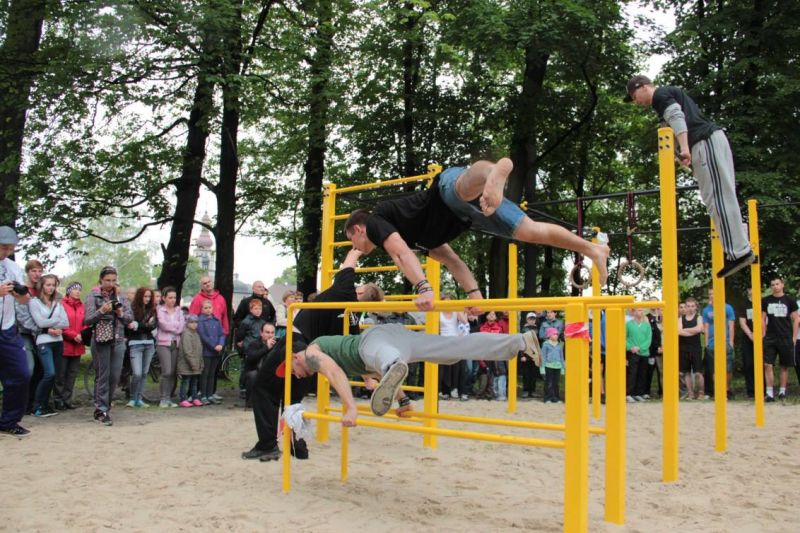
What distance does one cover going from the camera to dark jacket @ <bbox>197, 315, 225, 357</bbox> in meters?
8.53

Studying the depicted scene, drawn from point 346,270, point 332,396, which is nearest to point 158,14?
point 332,396

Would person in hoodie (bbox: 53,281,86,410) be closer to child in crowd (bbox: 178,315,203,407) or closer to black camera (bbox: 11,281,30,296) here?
child in crowd (bbox: 178,315,203,407)

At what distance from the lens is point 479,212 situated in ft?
13.1

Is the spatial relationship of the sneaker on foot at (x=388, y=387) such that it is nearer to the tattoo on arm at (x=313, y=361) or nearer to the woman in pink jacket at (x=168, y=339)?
the tattoo on arm at (x=313, y=361)

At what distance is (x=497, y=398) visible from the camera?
10.2m

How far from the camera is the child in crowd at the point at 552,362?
977 centimetres

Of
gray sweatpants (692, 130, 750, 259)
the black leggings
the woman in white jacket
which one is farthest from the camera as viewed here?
the black leggings

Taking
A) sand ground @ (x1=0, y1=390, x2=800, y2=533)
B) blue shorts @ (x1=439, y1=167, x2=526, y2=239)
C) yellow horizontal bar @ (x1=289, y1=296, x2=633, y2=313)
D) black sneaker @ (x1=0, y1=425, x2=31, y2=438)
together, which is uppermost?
blue shorts @ (x1=439, y1=167, x2=526, y2=239)

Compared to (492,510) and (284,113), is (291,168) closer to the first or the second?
(284,113)

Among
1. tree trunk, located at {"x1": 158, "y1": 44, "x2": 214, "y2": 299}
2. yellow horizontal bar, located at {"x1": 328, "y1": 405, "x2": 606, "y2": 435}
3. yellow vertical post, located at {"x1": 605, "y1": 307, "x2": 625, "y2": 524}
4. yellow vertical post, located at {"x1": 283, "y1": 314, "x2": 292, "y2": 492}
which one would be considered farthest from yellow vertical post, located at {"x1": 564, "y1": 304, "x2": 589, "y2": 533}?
tree trunk, located at {"x1": 158, "y1": 44, "x2": 214, "y2": 299}

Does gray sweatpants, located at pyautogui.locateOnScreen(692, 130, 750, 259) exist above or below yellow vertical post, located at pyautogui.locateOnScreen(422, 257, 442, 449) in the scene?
above

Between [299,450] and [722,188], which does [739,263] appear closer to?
[722,188]

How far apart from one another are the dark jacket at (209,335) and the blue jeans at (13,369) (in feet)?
8.57

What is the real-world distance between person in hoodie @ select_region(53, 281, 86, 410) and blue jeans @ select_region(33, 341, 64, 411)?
0.17 m
